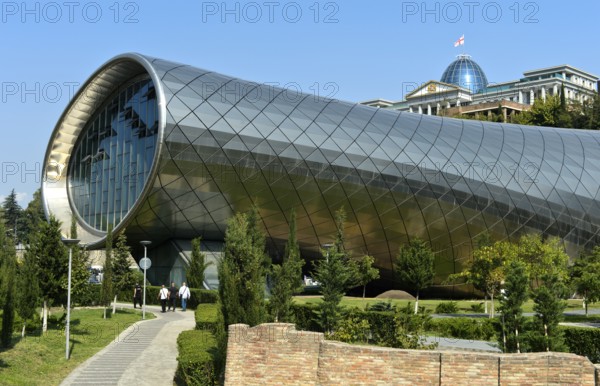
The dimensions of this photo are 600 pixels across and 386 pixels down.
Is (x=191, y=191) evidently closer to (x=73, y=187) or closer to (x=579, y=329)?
(x=73, y=187)

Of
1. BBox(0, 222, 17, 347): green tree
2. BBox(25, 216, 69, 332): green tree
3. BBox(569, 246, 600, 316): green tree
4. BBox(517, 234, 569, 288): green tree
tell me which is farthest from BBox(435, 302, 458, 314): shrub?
BBox(0, 222, 17, 347): green tree

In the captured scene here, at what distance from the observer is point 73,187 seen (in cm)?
5594

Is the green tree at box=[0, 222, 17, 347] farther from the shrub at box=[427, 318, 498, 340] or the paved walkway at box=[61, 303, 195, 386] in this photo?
the shrub at box=[427, 318, 498, 340]

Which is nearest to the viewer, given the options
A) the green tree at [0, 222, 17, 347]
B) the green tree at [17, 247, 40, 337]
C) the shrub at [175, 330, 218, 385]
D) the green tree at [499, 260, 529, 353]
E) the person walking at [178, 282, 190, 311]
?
the shrub at [175, 330, 218, 385]

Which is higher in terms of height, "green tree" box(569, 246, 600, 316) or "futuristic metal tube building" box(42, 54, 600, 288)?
"futuristic metal tube building" box(42, 54, 600, 288)

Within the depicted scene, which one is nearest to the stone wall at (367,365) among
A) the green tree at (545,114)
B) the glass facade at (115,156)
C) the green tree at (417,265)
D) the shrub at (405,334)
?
the shrub at (405,334)

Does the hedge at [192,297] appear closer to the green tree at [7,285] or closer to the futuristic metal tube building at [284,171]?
the futuristic metal tube building at [284,171]

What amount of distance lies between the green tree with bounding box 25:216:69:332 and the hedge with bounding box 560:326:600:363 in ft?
60.1

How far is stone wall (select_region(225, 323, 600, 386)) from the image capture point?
49.2ft

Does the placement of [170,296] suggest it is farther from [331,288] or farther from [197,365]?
[197,365]

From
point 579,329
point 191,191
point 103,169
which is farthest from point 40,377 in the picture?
point 103,169

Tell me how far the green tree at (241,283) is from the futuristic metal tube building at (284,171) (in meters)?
22.7

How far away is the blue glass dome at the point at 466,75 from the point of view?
16600cm

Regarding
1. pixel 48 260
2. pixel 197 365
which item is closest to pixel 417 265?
pixel 48 260
